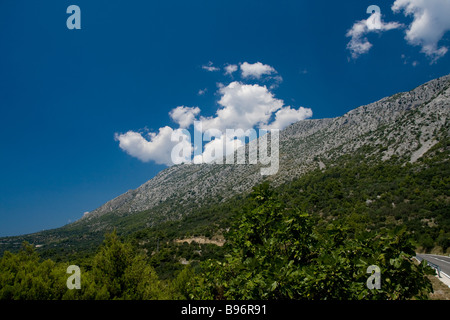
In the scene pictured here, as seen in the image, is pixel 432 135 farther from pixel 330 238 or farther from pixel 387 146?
pixel 330 238

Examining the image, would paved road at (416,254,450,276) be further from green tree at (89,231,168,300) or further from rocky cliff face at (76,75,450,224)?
rocky cliff face at (76,75,450,224)

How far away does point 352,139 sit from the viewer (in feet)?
277

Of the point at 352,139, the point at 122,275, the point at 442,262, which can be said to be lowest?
the point at 442,262

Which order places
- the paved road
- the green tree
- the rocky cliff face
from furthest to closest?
the rocky cliff face → the paved road → the green tree

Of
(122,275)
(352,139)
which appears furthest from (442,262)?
(352,139)

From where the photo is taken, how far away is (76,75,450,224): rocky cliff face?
6134 cm

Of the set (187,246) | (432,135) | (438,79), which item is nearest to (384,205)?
(432,135)

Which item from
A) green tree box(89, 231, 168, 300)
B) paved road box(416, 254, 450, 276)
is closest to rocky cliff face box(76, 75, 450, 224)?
paved road box(416, 254, 450, 276)

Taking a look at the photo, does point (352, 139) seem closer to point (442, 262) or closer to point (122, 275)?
point (442, 262)

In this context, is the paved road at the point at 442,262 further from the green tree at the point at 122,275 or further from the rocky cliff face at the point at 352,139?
the rocky cliff face at the point at 352,139

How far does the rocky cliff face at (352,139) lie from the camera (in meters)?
61.3
